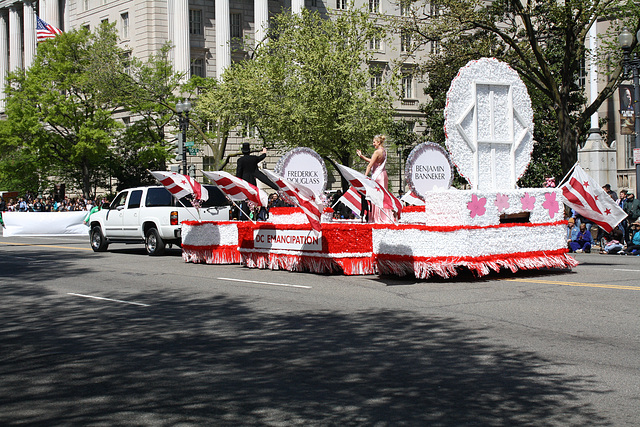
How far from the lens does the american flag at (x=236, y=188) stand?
16281 mm

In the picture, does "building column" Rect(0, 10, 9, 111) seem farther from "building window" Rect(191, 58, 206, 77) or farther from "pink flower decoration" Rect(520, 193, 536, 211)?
"pink flower decoration" Rect(520, 193, 536, 211)

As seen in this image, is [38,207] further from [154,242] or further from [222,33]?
[154,242]

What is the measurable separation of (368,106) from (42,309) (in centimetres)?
3056

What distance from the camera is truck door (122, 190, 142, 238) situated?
21859mm

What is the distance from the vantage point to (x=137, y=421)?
5.32m

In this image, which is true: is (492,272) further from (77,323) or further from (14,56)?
(14,56)

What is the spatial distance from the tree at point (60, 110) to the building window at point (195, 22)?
12.2 meters

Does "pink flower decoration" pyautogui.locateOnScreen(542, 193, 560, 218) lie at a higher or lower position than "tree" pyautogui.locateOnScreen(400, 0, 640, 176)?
lower

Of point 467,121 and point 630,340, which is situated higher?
point 467,121

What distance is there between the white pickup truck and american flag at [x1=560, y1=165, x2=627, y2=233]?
991 cm

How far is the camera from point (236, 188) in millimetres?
16406

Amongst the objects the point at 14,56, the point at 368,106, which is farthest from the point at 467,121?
the point at 14,56

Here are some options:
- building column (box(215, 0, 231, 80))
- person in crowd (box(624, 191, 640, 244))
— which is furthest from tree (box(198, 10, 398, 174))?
building column (box(215, 0, 231, 80))

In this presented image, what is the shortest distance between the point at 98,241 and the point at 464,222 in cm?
1380
